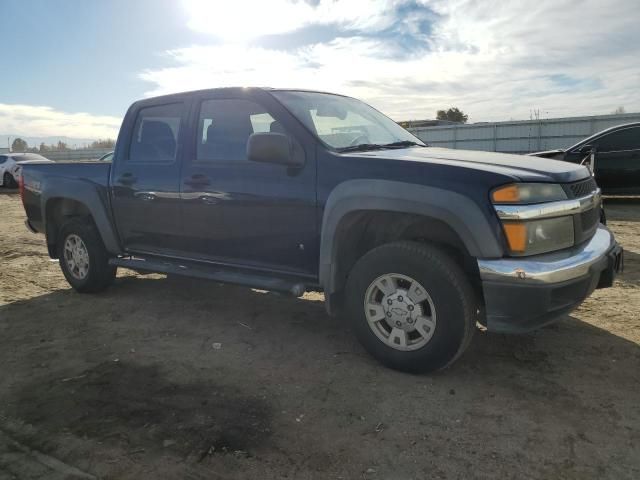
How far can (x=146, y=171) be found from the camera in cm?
470

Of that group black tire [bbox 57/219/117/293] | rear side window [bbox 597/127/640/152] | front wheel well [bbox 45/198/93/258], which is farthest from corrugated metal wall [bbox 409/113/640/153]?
black tire [bbox 57/219/117/293]

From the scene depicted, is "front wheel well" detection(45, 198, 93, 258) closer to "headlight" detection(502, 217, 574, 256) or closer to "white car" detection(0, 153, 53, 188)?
"headlight" detection(502, 217, 574, 256)

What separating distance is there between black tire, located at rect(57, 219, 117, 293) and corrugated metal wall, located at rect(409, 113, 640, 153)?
48.9 feet

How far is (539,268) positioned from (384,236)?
44.1 inches

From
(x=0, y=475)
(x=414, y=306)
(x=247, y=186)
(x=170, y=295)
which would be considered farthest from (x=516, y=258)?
(x=170, y=295)

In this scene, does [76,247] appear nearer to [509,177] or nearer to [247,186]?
[247,186]

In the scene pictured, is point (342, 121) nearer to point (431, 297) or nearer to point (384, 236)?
point (384, 236)

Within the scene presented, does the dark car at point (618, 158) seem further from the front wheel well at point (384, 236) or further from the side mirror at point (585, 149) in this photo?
the front wheel well at point (384, 236)

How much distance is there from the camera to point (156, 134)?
15.9ft

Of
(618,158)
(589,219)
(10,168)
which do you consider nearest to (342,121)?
(589,219)

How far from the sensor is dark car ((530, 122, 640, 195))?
32.9 feet

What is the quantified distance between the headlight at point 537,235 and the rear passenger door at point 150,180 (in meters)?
2.73

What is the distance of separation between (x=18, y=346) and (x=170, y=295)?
5.33 feet

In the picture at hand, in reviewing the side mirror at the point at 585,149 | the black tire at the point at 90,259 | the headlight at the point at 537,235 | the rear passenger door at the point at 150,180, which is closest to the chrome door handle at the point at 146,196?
the rear passenger door at the point at 150,180
